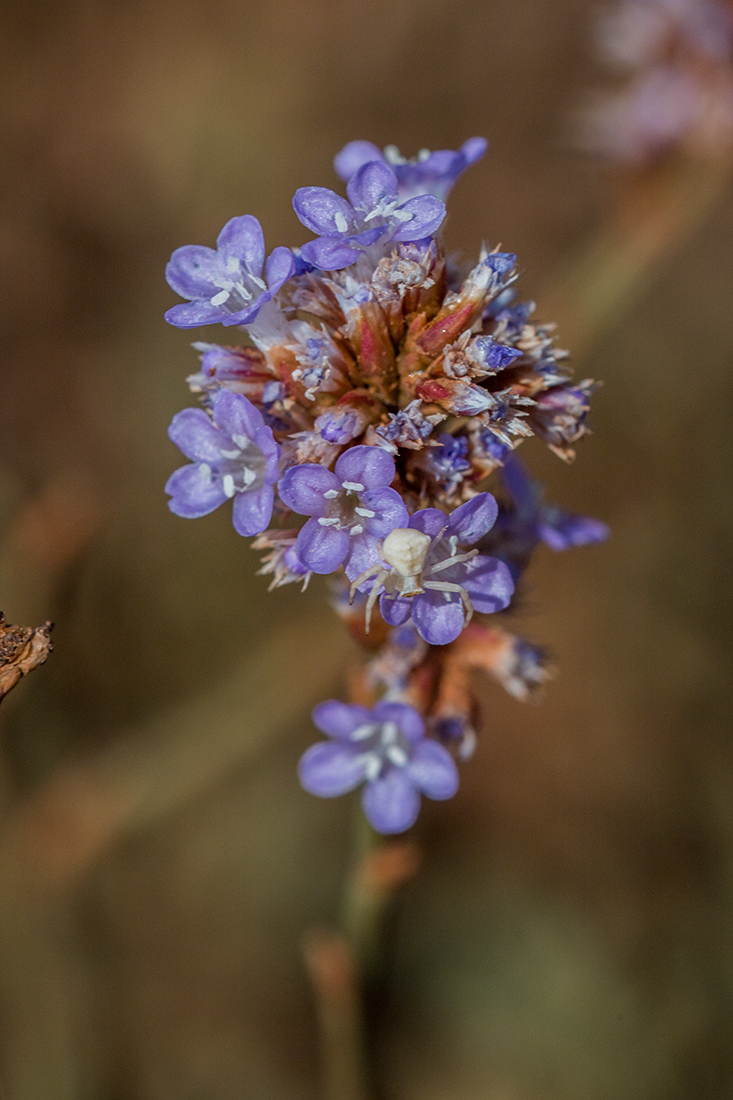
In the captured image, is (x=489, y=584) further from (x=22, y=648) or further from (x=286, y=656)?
(x=286, y=656)

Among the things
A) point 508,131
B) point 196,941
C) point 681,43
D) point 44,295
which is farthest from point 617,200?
point 196,941

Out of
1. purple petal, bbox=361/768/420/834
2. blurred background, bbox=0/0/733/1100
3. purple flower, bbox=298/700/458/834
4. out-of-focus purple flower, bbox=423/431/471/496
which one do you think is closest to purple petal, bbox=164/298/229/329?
out-of-focus purple flower, bbox=423/431/471/496

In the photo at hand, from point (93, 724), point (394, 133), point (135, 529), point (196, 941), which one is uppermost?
point (394, 133)

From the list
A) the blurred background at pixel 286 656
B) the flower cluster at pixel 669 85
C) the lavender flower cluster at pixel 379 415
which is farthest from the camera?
the flower cluster at pixel 669 85

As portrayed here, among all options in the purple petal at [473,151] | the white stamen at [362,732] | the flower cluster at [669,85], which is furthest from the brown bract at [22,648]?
the flower cluster at [669,85]

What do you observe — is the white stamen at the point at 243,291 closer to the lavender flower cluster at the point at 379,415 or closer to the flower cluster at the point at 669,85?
the lavender flower cluster at the point at 379,415

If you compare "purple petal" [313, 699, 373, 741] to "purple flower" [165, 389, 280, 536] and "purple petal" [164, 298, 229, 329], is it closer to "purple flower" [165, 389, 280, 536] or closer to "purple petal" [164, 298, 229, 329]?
"purple flower" [165, 389, 280, 536]

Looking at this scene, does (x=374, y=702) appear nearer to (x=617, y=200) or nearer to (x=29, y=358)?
(x=617, y=200)

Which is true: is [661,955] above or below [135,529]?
below
